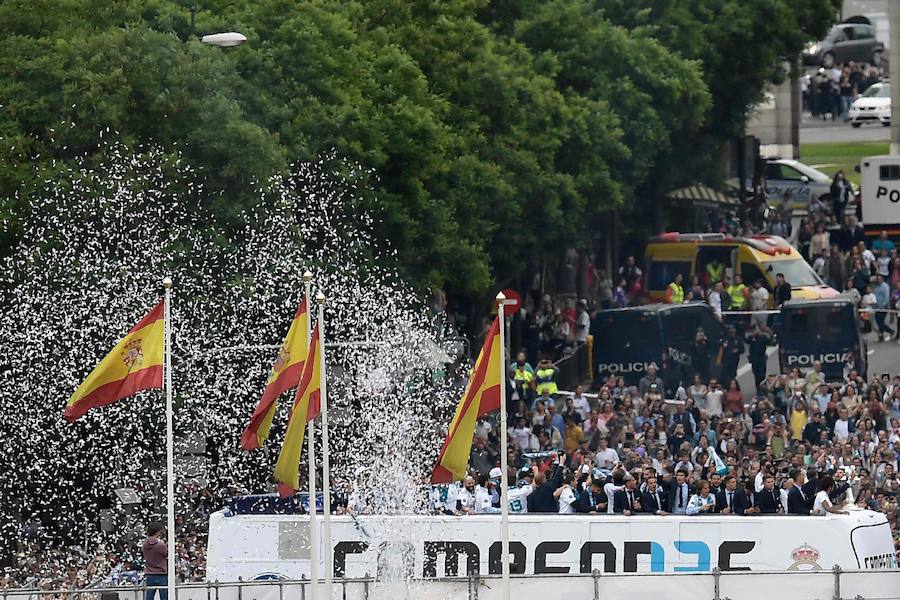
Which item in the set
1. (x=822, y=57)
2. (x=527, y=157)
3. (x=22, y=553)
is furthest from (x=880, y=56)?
(x=22, y=553)

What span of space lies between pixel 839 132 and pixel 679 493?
59237 mm

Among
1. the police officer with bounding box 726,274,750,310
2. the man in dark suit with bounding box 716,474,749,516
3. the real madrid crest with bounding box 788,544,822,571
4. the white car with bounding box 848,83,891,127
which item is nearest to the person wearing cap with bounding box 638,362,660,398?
the police officer with bounding box 726,274,750,310

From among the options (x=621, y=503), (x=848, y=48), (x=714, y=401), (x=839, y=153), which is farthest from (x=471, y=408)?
(x=848, y=48)

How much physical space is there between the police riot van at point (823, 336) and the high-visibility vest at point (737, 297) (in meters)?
4.03

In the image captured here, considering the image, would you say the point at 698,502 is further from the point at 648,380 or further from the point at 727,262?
the point at 727,262

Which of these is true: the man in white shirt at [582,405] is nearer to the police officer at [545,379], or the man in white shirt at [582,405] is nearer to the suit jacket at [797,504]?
the police officer at [545,379]

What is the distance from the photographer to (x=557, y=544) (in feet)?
101

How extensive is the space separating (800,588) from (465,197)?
18.9 metres

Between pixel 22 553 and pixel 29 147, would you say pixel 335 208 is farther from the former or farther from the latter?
pixel 22 553

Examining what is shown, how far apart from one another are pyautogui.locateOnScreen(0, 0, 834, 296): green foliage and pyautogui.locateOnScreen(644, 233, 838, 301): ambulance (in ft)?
4.82

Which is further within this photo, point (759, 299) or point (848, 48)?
point (848, 48)

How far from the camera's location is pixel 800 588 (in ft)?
91.0

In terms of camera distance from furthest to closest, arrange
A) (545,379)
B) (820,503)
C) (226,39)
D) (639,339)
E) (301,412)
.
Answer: (639,339) < (545,379) < (226,39) < (820,503) < (301,412)

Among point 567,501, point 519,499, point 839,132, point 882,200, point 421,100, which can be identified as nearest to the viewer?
point 567,501
